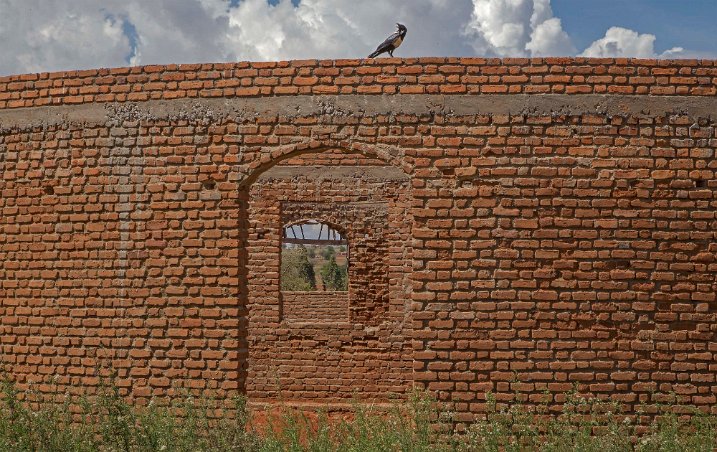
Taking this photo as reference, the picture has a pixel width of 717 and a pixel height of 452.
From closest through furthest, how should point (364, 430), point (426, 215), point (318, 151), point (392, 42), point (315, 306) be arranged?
point (364, 430), point (426, 215), point (318, 151), point (392, 42), point (315, 306)

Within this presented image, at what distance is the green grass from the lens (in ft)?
15.4

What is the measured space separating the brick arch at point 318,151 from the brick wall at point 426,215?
2 centimetres

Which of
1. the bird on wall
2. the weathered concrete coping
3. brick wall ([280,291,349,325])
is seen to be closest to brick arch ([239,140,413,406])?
brick wall ([280,291,349,325])

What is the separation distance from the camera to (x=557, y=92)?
561cm

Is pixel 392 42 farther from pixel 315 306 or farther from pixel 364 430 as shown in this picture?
pixel 315 306

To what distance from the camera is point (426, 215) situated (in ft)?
18.4

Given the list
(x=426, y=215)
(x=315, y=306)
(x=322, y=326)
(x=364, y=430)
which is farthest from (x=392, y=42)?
(x=315, y=306)

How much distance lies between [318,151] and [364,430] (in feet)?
8.07

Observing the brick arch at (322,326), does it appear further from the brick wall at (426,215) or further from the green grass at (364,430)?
the green grass at (364,430)

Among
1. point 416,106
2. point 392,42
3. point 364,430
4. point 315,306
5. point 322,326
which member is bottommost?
point 364,430

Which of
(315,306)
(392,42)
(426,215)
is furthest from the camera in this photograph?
(315,306)

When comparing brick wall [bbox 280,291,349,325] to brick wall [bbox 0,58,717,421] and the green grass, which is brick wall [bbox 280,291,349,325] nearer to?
brick wall [bbox 0,58,717,421]

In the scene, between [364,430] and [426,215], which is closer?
[364,430]

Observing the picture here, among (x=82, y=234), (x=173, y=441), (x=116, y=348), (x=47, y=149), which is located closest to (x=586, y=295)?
(x=173, y=441)
